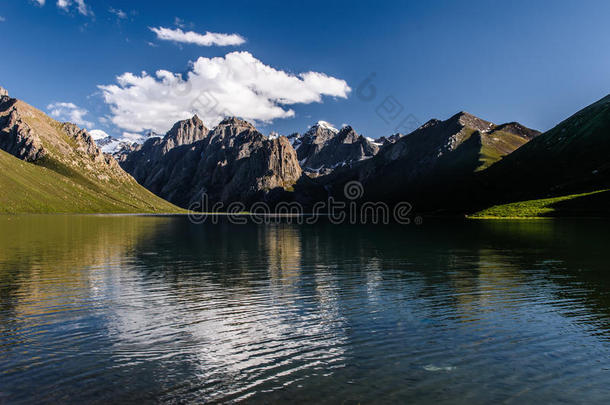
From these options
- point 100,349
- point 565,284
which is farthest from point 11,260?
point 565,284

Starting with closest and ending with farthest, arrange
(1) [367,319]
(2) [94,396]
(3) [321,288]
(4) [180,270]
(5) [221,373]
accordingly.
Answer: (2) [94,396] < (5) [221,373] < (1) [367,319] < (3) [321,288] < (4) [180,270]

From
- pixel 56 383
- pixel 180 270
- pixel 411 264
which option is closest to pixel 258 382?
pixel 56 383

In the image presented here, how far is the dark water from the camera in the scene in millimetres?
16141

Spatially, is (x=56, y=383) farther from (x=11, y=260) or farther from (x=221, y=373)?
→ (x=11, y=260)

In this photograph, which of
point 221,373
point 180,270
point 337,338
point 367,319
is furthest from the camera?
point 180,270

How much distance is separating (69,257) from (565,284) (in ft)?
218

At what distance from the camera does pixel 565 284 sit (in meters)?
39.0

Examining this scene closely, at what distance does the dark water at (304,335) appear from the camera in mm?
16141

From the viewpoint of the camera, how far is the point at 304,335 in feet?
77.5

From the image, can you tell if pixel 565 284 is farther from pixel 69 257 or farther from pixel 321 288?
pixel 69 257

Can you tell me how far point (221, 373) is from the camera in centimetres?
1786

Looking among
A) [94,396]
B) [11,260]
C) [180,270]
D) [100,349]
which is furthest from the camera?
[11,260]

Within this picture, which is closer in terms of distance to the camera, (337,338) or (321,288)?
(337,338)

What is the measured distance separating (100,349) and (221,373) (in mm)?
8066
